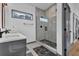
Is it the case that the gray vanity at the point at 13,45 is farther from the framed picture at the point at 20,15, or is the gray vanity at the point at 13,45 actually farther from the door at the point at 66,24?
the door at the point at 66,24

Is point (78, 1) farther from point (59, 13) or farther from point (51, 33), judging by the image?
point (51, 33)

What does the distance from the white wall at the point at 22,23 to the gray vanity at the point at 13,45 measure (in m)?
0.10

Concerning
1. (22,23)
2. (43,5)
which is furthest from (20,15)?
(43,5)

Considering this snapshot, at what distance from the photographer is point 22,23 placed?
1.18 m

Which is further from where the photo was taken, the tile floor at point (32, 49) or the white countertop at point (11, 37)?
the tile floor at point (32, 49)

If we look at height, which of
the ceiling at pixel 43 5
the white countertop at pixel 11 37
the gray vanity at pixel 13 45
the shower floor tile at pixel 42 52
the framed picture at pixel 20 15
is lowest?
the shower floor tile at pixel 42 52

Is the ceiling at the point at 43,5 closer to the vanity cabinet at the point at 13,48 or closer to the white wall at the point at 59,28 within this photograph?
the white wall at the point at 59,28

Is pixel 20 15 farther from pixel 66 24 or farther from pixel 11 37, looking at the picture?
pixel 66 24

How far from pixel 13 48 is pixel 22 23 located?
0.38m

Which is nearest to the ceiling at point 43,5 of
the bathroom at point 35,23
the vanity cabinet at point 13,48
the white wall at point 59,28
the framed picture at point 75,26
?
the bathroom at point 35,23

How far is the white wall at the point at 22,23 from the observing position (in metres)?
1.10

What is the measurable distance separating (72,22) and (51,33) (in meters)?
0.42

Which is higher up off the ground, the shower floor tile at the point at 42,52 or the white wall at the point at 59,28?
the white wall at the point at 59,28

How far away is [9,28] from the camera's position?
1.14 meters
